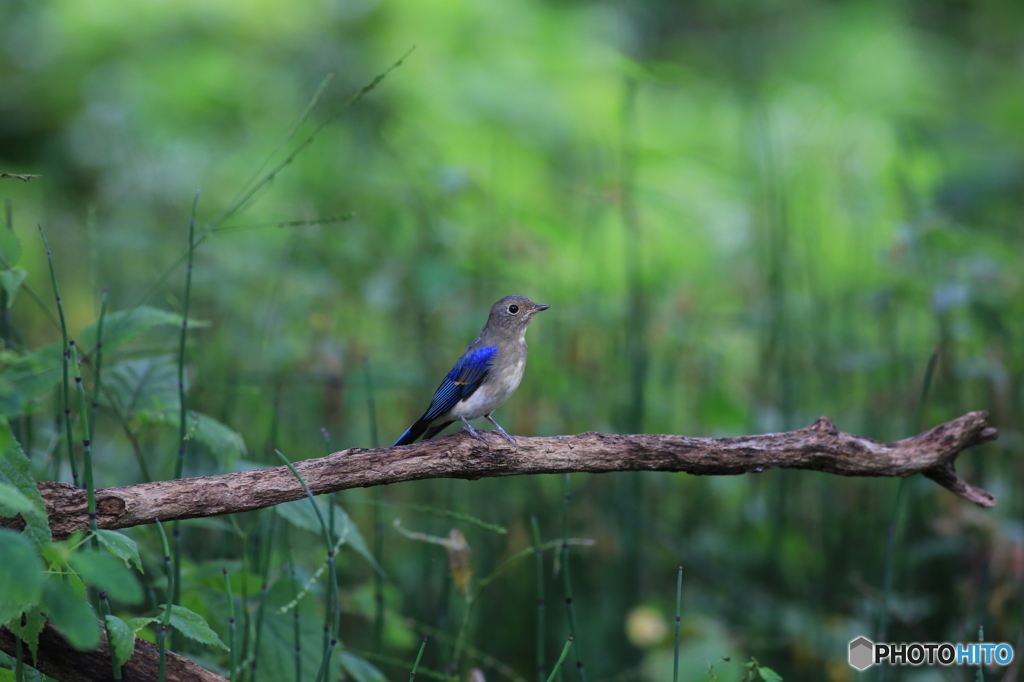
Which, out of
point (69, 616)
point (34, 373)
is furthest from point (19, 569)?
point (34, 373)

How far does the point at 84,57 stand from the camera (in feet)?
19.9

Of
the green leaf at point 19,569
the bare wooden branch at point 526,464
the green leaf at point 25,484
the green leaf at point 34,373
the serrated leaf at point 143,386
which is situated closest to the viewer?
the green leaf at point 19,569

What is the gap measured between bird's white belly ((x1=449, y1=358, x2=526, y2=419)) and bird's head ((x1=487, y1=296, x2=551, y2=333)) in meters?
0.18

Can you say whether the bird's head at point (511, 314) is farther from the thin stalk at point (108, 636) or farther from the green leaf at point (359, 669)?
the thin stalk at point (108, 636)

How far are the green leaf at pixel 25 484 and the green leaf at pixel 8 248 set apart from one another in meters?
0.55

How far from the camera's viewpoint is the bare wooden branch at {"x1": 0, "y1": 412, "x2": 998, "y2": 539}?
4.74 feet

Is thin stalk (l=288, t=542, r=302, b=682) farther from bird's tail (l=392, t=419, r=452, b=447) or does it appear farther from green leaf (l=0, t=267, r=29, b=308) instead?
green leaf (l=0, t=267, r=29, b=308)

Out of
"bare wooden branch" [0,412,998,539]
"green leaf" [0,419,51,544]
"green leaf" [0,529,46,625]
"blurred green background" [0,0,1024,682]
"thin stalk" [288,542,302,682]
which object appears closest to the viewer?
"green leaf" [0,529,46,625]

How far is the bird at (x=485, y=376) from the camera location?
2.21 m

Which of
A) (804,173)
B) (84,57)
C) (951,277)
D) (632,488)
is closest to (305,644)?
(632,488)

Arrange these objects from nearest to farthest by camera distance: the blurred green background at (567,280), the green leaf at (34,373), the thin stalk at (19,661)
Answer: the thin stalk at (19,661)
the green leaf at (34,373)
the blurred green background at (567,280)

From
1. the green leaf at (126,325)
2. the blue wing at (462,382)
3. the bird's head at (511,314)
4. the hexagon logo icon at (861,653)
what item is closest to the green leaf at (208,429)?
the green leaf at (126,325)

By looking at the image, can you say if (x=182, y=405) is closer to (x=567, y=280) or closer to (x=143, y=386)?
(x=143, y=386)

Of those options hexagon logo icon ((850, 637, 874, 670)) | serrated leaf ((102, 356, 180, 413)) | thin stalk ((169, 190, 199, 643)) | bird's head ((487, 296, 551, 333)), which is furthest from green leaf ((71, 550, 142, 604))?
hexagon logo icon ((850, 637, 874, 670))
